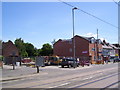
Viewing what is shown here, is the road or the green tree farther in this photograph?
the green tree

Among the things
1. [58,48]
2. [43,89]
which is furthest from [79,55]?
[43,89]

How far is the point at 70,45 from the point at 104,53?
51.7ft

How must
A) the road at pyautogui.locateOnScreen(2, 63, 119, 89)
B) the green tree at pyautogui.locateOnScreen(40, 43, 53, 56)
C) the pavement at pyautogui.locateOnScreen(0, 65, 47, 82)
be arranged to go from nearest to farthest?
1. the road at pyautogui.locateOnScreen(2, 63, 119, 89)
2. the pavement at pyautogui.locateOnScreen(0, 65, 47, 82)
3. the green tree at pyautogui.locateOnScreen(40, 43, 53, 56)

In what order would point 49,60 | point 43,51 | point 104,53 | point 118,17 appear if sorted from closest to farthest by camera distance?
point 118,17, point 49,60, point 104,53, point 43,51

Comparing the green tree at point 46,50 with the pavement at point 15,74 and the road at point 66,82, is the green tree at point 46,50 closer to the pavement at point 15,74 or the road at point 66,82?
the pavement at point 15,74

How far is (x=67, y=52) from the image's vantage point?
67312 millimetres

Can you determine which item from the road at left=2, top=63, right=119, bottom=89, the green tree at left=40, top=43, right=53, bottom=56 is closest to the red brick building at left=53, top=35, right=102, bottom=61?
the green tree at left=40, top=43, right=53, bottom=56

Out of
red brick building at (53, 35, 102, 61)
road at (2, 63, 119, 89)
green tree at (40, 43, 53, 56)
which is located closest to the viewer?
road at (2, 63, 119, 89)

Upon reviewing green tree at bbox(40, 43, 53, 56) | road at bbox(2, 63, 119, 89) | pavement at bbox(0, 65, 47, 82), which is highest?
green tree at bbox(40, 43, 53, 56)

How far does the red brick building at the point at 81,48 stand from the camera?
63234mm

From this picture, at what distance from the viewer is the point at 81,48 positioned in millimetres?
64125

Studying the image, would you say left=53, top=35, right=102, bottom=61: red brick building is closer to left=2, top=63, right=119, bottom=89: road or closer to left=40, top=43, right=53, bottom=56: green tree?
left=40, top=43, right=53, bottom=56: green tree

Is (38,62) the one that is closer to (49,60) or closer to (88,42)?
(49,60)

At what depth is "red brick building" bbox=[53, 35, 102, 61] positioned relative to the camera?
6323 centimetres
